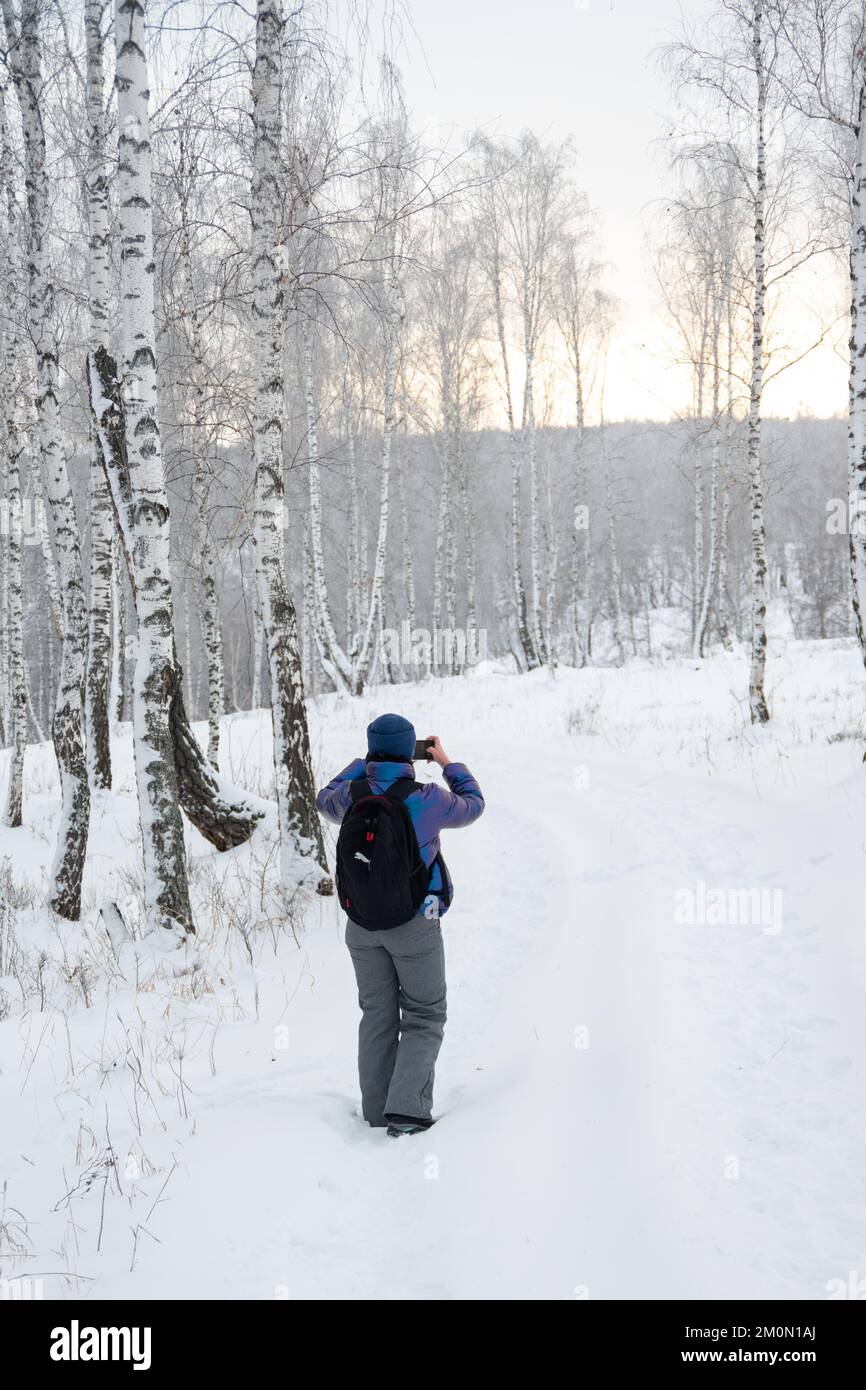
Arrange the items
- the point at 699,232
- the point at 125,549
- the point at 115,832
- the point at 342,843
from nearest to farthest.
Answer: the point at 342,843, the point at 125,549, the point at 115,832, the point at 699,232

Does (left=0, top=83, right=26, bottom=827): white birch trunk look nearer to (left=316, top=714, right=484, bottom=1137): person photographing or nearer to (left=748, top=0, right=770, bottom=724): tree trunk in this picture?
(left=316, top=714, right=484, bottom=1137): person photographing

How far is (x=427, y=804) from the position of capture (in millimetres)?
3365

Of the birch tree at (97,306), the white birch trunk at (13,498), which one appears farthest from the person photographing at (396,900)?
the white birch trunk at (13,498)

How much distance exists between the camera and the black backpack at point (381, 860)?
3.24 meters

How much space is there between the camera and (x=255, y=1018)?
448 centimetres

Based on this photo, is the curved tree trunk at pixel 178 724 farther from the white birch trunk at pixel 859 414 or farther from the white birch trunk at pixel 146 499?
the white birch trunk at pixel 859 414

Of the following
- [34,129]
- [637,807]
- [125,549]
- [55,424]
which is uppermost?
[34,129]

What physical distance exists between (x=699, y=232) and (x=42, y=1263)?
65.0 ft

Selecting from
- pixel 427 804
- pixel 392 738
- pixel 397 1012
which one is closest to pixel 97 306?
pixel 392 738

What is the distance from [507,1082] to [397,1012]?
2.20 ft

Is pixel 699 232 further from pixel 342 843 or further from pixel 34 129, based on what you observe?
pixel 342 843

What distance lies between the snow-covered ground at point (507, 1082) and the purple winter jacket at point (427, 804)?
113 centimetres

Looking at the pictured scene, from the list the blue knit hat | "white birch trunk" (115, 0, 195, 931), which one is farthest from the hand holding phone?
"white birch trunk" (115, 0, 195, 931)
